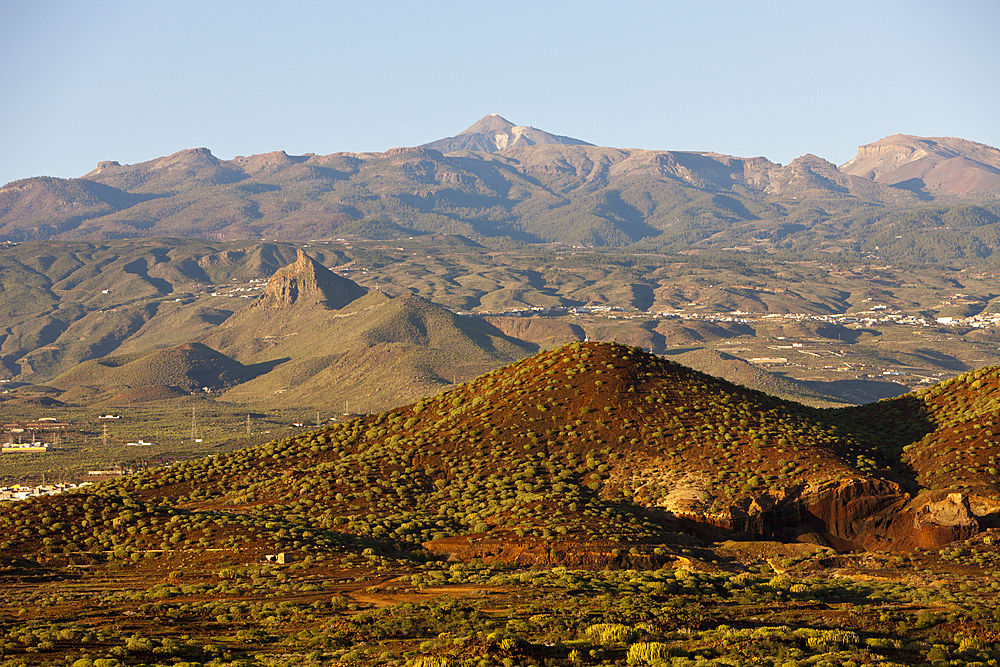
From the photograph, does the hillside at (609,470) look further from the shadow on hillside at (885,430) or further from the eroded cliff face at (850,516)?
the shadow on hillside at (885,430)

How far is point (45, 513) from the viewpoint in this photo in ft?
222

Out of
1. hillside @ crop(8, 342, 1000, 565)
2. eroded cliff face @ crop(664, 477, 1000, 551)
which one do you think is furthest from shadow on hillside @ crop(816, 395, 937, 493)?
eroded cliff face @ crop(664, 477, 1000, 551)

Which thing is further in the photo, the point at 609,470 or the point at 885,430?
the point at 885,430

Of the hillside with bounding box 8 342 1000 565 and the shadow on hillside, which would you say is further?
the shadow on hillside

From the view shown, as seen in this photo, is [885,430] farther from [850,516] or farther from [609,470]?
[609,470]

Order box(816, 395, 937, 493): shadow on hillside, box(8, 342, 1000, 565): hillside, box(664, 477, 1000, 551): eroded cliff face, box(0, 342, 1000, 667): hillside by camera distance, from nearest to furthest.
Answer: box(0, 342, 1000, 667): hillside < box(664, 477, 1000, 551): eroded cliff face < box(8, 342, 1000, 565): hillside < box(816, 395, 937, 493): shadow on hillside

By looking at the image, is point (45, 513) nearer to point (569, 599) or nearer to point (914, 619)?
point (569, 599)

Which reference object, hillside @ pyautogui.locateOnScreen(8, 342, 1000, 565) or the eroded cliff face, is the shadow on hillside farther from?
the eroded cliff face

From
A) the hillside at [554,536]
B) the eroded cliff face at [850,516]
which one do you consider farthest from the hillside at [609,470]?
the hillside at [554,536]

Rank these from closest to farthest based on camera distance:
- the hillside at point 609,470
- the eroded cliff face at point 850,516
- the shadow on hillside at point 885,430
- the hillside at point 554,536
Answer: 1. the hillside at point 554,536
2. the eroded cliff face at point 850,516
3. the hillside at point 609,470
4. the shadow on hillside at point 885,430

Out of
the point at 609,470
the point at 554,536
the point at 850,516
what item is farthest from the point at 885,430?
the point at 554,536

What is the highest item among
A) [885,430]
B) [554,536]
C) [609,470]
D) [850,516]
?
[885,430]

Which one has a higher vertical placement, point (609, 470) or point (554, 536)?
point (609, 470)

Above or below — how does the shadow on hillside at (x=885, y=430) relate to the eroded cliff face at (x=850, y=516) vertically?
above
